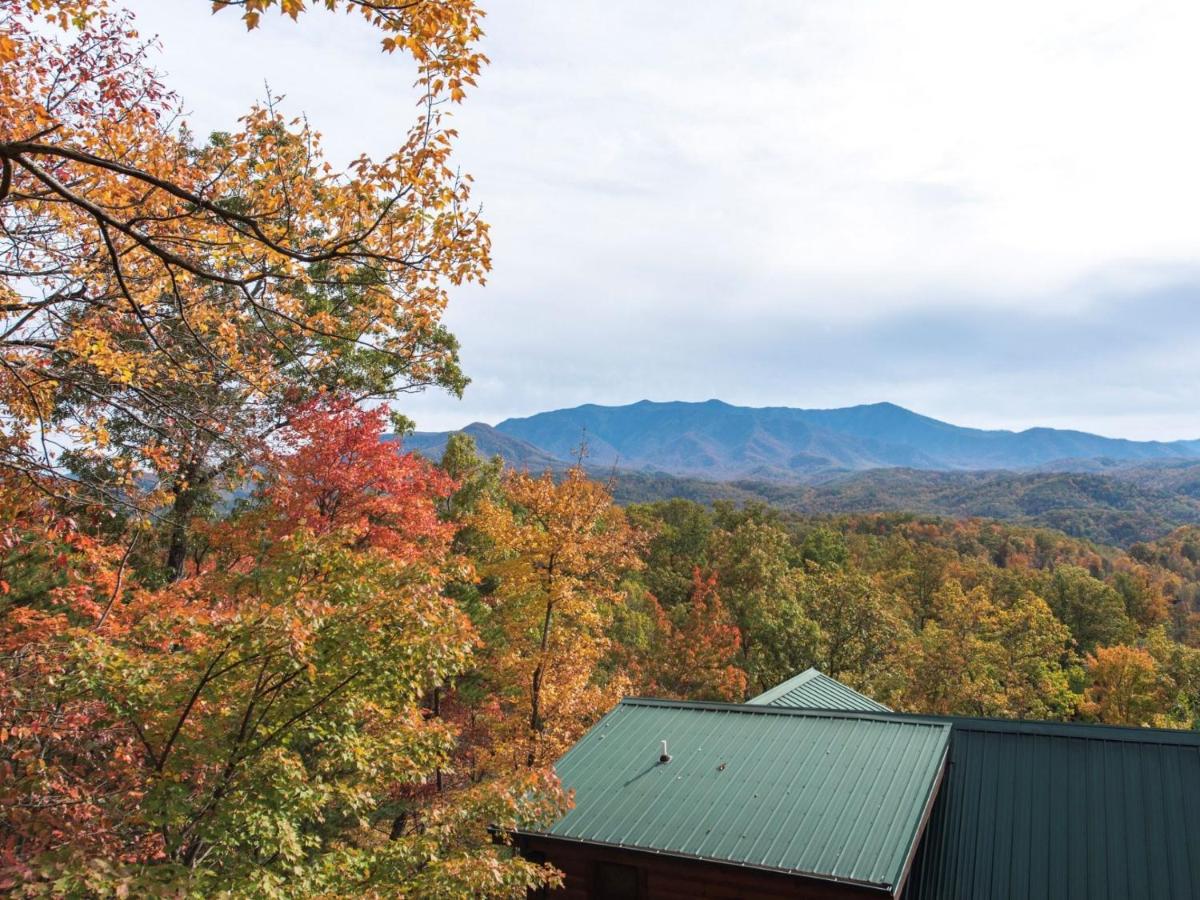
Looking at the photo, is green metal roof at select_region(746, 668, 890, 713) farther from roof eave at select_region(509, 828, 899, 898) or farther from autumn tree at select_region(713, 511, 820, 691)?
autumn tree at select_region(713, 511, 820, 691)

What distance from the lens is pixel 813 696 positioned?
18.6 meters

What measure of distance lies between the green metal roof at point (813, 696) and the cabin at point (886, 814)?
4196mm

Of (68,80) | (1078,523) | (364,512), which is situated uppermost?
(68,80)

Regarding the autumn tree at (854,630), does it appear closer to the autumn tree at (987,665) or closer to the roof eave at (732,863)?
the autumn tree at (987,665)

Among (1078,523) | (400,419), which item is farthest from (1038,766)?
(1078,523)

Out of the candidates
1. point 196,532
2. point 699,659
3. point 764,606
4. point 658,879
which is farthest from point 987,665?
point 196,532

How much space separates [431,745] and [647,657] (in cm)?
2776

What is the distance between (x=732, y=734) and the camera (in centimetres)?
1356

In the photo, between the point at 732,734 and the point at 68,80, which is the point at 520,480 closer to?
the point at 732,734

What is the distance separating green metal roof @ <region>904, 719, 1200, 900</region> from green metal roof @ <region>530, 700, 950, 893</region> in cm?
99

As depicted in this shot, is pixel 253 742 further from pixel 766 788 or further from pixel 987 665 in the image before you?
pixel 987 665

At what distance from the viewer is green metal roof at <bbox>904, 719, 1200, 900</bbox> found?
1009 centimetres

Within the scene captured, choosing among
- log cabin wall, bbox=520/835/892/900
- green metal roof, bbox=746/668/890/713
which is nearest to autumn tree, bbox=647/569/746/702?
green metal roof, bbox=746/668/890/713

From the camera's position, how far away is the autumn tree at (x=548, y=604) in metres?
19.8
